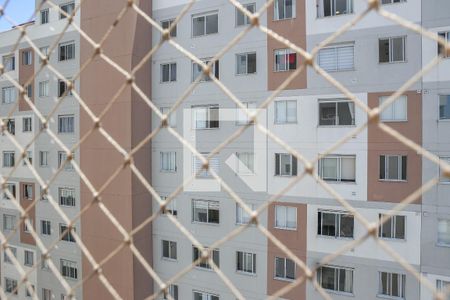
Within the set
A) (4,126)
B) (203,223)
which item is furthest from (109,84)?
(4,126)

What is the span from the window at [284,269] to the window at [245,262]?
0.24 metres

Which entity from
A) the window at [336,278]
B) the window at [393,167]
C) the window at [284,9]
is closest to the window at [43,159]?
the window at [284,9]

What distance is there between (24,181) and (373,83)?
482 centimetres

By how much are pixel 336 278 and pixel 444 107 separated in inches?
71.3

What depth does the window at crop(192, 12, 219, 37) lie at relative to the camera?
4000 millimetres

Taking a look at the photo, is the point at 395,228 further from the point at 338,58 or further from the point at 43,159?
the point at 43,159

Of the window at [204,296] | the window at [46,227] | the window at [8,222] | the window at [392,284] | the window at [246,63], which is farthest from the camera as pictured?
the window at [8,222]

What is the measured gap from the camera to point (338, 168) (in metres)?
3.46

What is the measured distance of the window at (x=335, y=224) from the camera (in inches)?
136

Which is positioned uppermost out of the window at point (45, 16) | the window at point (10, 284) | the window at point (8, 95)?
the window at point (45, 16)

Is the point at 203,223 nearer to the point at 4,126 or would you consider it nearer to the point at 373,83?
the point at 373,83

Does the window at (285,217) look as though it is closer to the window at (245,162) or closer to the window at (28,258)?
the window at (245,162)

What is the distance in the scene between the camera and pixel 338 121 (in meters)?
3.43

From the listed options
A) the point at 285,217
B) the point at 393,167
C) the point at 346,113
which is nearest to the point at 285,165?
the point at 285,217
